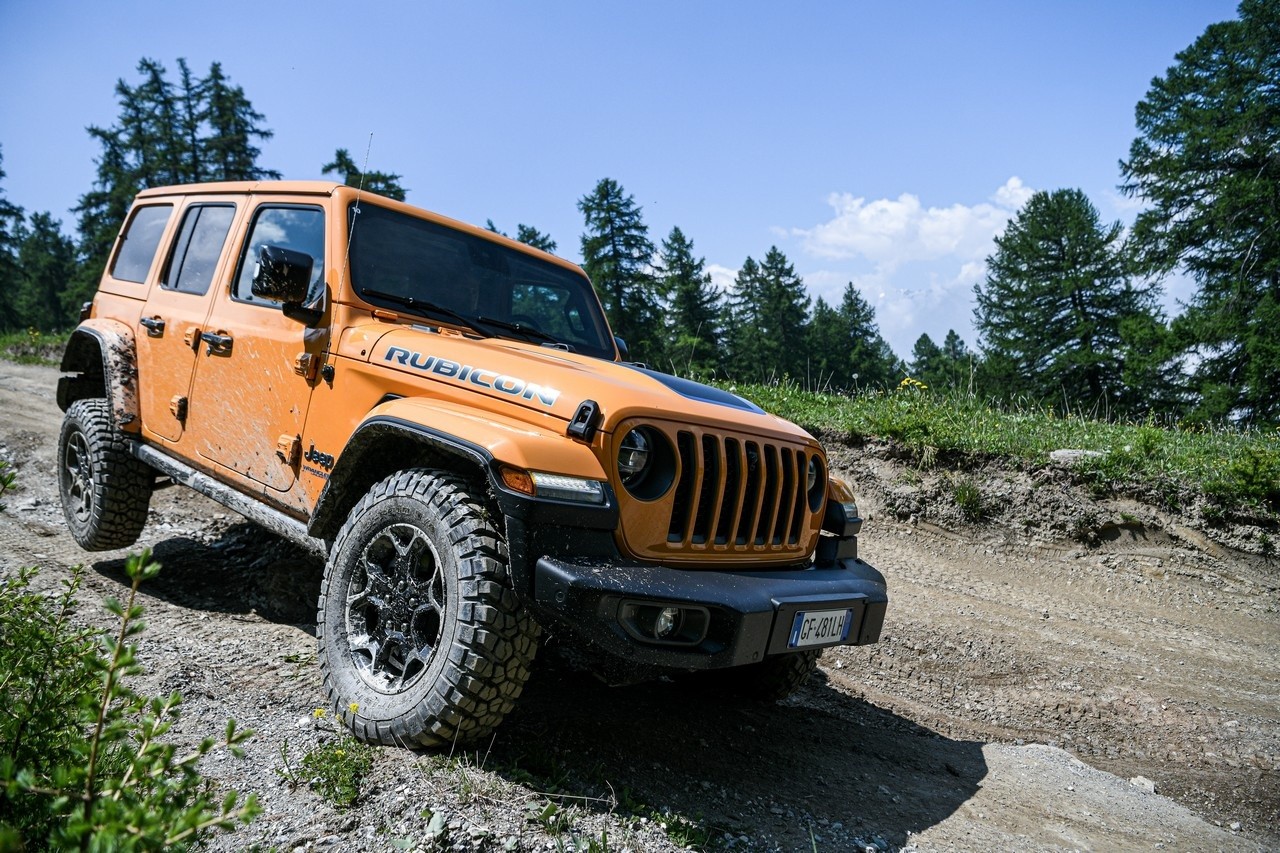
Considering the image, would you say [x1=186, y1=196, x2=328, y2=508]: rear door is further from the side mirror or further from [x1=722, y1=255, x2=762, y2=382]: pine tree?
[x1=722, y1=255, x2=762, y2=382]: pine tree

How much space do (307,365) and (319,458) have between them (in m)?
0.44

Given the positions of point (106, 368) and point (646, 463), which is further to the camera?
point (106, 368)

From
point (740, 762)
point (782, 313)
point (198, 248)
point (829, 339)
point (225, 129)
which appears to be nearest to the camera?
point (740, 762)

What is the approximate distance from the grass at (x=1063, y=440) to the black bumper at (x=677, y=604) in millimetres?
4876

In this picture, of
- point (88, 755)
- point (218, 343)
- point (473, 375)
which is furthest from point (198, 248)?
point (88, 755)

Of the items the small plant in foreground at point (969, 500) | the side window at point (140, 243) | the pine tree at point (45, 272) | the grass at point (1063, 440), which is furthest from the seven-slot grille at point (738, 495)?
the pine tree at point (45, 272)

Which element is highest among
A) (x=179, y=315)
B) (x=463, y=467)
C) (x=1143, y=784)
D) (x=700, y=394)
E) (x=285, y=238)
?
(x=285, y=238)

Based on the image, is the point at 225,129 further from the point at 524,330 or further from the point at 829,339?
the point at 829,339

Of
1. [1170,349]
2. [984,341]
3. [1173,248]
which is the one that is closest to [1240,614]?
[1170,349]

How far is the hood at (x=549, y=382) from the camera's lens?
8.91ft

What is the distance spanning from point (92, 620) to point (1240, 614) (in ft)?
23.7

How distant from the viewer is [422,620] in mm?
2852

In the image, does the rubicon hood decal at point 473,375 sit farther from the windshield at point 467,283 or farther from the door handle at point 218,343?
the door handle at point 218,343

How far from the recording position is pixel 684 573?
263 cm
